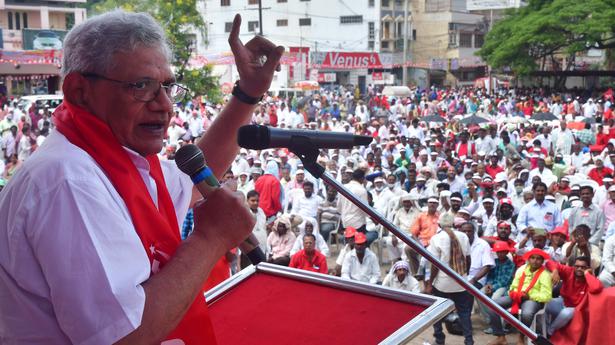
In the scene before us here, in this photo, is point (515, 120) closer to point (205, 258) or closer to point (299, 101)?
point (299, 101)

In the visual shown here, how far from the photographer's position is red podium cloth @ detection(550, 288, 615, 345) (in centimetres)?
587

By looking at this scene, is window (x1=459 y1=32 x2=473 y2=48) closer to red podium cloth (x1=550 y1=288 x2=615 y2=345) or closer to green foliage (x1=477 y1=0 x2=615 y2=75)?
green foliage (x1=477 y1=0 x2=615 y2=75)

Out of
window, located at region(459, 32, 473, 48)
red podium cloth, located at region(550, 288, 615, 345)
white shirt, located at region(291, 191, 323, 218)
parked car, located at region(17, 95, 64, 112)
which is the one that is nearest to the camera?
red podium cloth, located at region(550, 288, 615, 345)

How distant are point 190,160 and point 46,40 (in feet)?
110

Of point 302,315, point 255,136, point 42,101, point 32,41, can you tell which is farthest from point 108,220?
point 32,41

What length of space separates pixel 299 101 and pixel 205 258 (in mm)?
25476

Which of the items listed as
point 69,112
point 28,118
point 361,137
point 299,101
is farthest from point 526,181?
point 299,101

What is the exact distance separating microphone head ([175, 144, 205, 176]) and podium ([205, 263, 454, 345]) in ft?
1.85

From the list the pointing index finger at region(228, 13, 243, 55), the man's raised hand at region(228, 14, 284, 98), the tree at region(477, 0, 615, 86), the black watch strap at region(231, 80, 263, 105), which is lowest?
the black watch strap at region(231, 80, 263, 105)

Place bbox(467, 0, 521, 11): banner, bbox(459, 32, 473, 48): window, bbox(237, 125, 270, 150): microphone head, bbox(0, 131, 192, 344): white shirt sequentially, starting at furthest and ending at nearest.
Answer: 1. bbox(459, 32, 473, 48): window
2. bbox(467, 0, 521, 11): banner
3. bbox(237, 125, 270, 150): microphone head
4. bbox(0, 131, 192, 344): white shirt

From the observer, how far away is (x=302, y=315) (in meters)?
1.90

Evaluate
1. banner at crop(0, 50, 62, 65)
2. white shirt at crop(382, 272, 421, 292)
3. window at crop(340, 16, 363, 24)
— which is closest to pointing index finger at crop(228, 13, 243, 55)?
white shirt at crop(382, 272, 421, 292)

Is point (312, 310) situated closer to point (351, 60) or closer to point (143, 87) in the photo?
point (143, 87)

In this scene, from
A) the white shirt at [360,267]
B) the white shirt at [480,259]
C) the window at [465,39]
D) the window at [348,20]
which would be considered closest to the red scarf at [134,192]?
the white shirt at [480,259]
